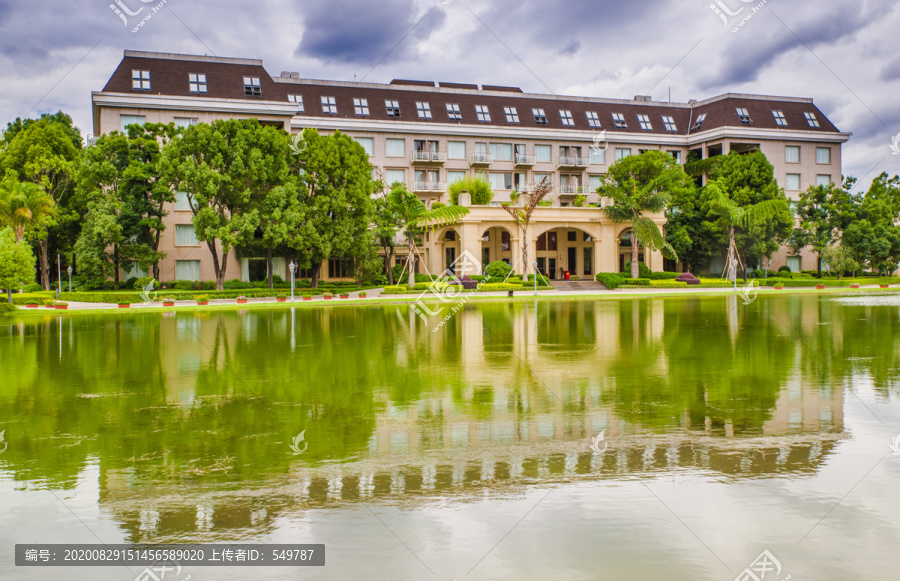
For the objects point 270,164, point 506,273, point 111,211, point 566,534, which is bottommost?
point 566,534

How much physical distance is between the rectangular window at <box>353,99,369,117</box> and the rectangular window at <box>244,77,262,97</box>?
30.5 ft

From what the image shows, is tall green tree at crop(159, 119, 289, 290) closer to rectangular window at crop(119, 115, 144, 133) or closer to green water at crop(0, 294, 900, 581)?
rectangular window at crop(119, 115, 144, 133)

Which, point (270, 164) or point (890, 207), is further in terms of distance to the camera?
point (890, 207)

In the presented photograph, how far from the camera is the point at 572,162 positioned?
206 ft

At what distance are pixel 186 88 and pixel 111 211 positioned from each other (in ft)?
43.2

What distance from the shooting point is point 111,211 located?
40938 mm

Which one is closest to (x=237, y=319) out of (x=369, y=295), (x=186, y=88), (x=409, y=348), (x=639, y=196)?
(x=409, y=348)

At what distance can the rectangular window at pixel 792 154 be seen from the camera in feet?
212

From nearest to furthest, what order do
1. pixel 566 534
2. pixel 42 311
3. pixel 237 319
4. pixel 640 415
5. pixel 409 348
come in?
pixel 566 534 → pixel 640 415 → pixel 409 348 → pixel 237 319 → pixel 42 311

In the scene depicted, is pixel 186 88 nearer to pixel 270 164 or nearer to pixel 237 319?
pixel 270 164

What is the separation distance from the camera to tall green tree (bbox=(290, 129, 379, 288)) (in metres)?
43.1

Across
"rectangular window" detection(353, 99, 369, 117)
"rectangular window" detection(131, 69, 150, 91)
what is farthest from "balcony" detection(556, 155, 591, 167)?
"rectangular window" detection(131, 69, 150, 91)

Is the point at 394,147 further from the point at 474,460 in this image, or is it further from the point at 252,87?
the point at 474,460

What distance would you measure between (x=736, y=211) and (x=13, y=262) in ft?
155
